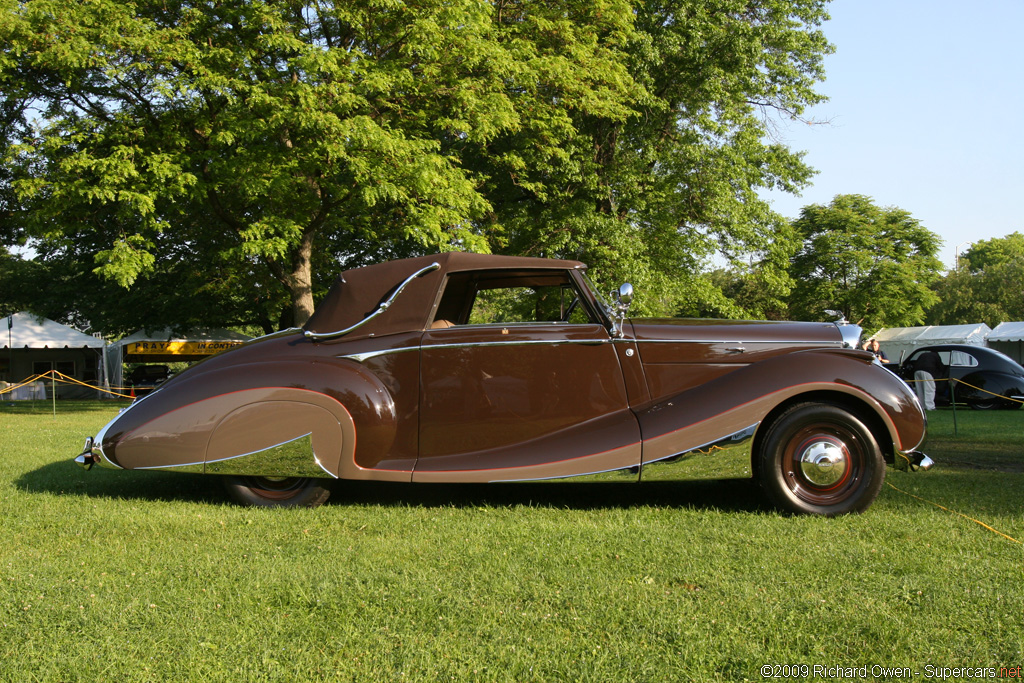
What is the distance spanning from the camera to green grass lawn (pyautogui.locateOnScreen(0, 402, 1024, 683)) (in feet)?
9.27

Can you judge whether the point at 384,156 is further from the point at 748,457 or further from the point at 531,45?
the point at 748,457

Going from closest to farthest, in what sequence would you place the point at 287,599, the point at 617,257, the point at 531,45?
the point at 287,599 < the point at 531,45 < the point at 617,257

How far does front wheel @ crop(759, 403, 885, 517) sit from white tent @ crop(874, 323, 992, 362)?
96.0 feet

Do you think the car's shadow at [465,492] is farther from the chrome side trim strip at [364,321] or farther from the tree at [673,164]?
the tree at [673,164]

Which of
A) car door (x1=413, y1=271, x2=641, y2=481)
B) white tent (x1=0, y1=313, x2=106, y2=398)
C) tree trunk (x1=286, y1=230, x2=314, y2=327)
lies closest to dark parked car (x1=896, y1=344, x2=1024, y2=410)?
tree trunk (x1=286, y1=230, x2=314, y2=327)

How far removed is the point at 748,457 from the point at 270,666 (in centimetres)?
330

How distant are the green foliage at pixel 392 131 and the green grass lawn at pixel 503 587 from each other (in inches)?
317

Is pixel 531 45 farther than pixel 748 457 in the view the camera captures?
Yes

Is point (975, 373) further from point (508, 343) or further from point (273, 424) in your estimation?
point (273, 424)

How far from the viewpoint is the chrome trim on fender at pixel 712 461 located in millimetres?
4863

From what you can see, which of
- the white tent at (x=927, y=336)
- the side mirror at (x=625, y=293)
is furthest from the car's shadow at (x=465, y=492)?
the white tent at (x=927, y=336)

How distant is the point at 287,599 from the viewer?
348cm

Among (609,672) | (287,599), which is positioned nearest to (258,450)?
(287,599)

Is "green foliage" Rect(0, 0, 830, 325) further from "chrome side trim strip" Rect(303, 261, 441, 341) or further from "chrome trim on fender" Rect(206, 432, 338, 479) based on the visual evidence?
"chrome trim on fender" Rect(206, 432, 338, 479)
